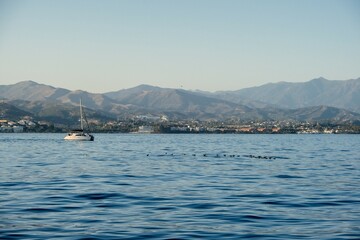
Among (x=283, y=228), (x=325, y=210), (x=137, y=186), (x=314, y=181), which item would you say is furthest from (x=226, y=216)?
(x=314, y=181)

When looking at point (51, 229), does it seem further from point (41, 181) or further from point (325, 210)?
point (41, 181)

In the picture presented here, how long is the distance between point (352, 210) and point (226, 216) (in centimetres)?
858

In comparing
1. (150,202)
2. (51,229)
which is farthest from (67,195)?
(51,229)

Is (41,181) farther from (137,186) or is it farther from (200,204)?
(200,204)

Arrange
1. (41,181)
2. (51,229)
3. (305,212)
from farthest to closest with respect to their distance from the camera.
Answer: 1. (41,181)
2. (305,212)
3. (51,229)

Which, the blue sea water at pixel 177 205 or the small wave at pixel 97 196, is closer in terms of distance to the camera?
the blue sea water at pixel 177 205

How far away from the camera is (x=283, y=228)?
3161 centimetres

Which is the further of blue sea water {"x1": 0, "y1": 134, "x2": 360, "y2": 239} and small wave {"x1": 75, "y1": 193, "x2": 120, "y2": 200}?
small wave {"x1": 75, "y1": 193, "x2": 120, "y2": 200}

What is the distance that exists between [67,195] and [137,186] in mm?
8338

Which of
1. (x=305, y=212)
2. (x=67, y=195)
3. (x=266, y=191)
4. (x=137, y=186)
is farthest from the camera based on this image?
(x=137, y=186)

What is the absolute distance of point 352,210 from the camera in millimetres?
37812

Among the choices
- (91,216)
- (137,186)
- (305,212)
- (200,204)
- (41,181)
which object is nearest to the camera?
(91,216)

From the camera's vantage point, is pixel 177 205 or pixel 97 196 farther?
pixel 97 196

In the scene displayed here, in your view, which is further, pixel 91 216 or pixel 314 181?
pixel 314 181
